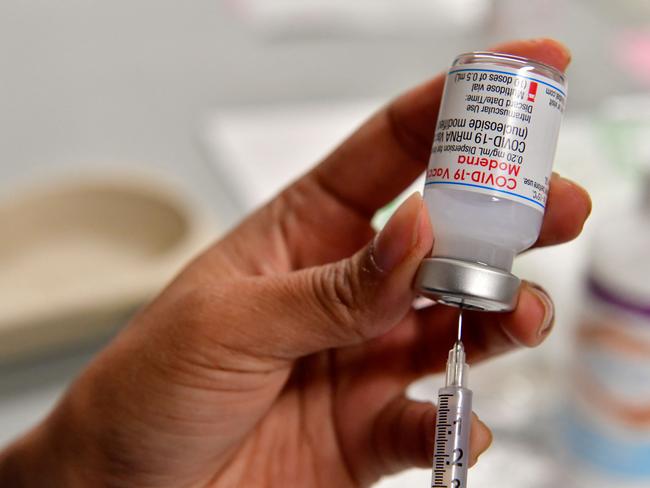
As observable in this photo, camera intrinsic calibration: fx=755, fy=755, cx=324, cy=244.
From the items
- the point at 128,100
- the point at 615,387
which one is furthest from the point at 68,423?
the point at 128,100

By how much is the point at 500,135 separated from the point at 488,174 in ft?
0.08

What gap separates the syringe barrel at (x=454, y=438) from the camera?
0.48 meters

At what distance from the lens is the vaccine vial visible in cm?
45

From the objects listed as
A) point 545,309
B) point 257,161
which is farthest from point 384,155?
point 257,161

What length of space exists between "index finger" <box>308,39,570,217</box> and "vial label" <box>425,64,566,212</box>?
138mm

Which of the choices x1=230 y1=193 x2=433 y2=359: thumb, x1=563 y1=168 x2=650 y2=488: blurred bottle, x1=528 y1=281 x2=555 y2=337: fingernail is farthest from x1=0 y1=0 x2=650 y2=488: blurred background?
x1=230 y1=193 x2=433 y2=359: thumb

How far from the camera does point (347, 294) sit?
47cm

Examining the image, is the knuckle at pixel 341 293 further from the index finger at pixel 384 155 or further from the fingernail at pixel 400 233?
the index finger at pixel 384 155

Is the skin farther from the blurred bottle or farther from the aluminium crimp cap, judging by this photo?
the blurred bottle

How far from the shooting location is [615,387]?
67 centimetres

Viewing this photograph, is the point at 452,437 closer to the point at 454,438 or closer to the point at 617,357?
the point at 454,438

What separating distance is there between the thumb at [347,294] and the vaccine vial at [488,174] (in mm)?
20

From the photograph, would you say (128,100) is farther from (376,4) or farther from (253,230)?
(253,230)

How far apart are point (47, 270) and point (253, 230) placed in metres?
0.45
